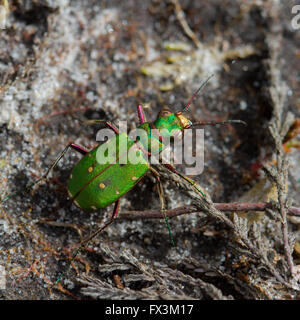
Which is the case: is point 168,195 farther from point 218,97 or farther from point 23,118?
point 23,118

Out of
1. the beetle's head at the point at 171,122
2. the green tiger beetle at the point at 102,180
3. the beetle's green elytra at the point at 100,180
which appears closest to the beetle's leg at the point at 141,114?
the beetle's head at the point at 171,122

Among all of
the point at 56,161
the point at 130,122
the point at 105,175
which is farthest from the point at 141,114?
the point at 56,161

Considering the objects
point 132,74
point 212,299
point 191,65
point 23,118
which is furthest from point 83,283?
point 191,65

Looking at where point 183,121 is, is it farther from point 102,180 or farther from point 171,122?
point 102,180

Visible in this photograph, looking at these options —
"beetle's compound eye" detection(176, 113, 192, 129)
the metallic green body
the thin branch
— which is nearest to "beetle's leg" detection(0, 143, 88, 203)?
the metallic green body

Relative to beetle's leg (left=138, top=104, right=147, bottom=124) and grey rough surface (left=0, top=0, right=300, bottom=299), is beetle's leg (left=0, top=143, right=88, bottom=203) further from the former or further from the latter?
beetle's leg (left=138, top=104, right=147, bottom=124)

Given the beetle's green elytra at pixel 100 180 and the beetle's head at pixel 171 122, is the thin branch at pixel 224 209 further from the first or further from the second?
the beetle's head at pixel 171 122

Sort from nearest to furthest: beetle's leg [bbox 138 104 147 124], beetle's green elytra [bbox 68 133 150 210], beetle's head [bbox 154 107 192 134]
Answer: beetle's green elytra [bbox 68 133 150 210], beetle's head [bbox 154 107 192 134], beetle's leg [bbox 138 104 147 124]

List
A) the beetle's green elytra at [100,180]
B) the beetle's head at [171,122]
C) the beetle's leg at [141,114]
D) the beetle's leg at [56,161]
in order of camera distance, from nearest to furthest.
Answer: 1. the beetle's green elytra at [100,180]
2. the beetle's leg at [56,161]
3. the beetle's head at [171,122]
4. the beetle's leg at [141,114]

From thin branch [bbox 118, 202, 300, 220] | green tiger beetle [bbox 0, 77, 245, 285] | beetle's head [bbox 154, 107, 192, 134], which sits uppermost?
beetle's head [bbox 154, 107, 192, 134]
